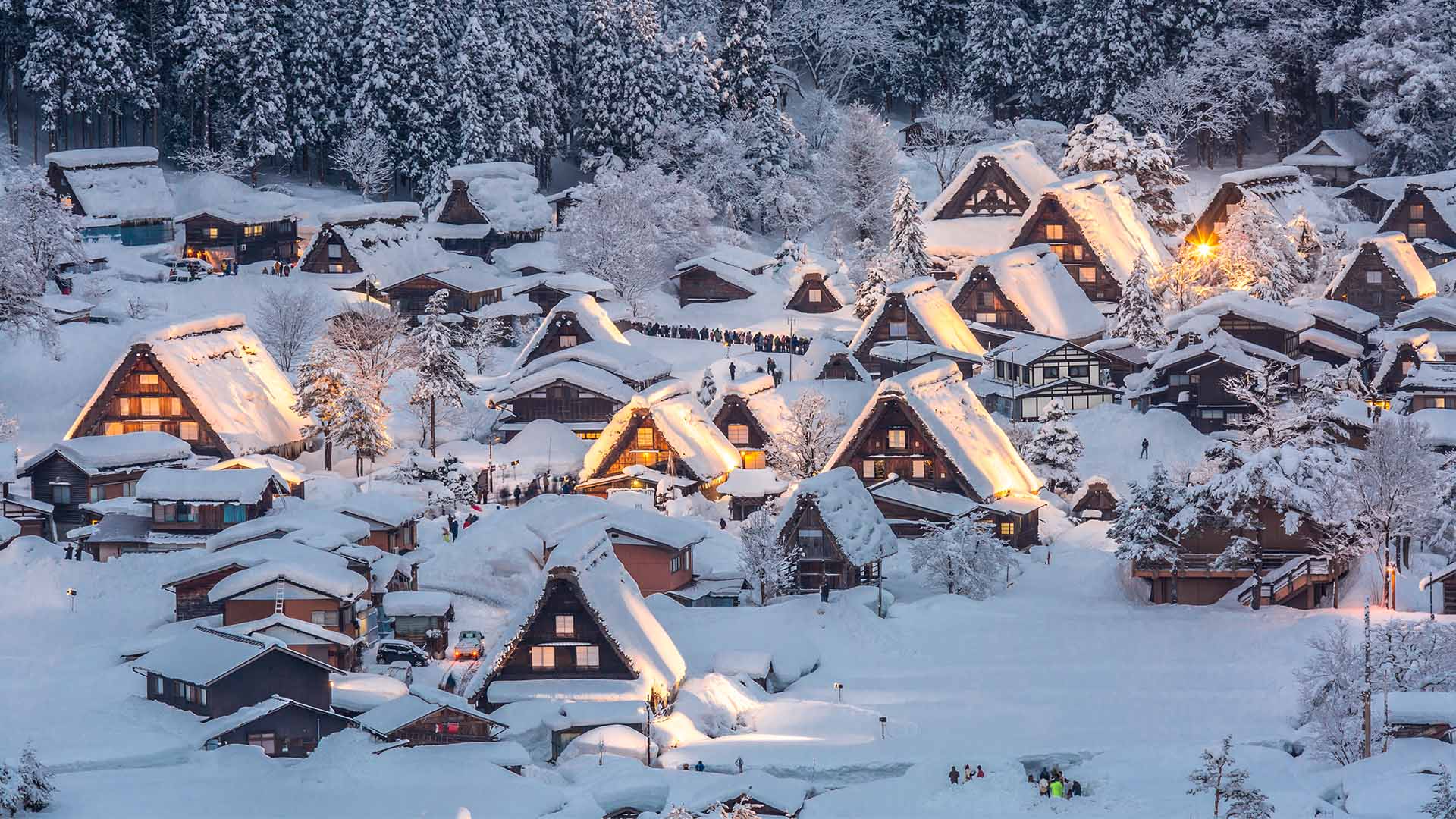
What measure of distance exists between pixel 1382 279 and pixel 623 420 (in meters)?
29.7

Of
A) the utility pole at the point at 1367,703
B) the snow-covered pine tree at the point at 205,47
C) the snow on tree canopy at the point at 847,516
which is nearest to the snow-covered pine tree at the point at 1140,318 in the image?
the snow on tree canopy at the point at 847,516

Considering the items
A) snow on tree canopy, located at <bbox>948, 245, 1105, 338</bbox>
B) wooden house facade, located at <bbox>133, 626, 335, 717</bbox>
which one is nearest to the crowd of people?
snow on tree canopy, located at <bbox>948, 245, 1105, 338</bbox>

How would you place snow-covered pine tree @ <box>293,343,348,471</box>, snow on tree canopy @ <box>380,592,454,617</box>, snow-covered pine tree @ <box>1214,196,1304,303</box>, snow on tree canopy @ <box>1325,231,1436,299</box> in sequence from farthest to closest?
snow on tree canopy @ <box>1325,231,1436,299</box> → snow-covered pine tree @ <box>1214,196,1304,303</box> → snow-covered pine tree @ <box>293,343,348,471</box> → snow on tree canopy @ <box>380,592,454,617</box>

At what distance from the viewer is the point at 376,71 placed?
92188 millimetres

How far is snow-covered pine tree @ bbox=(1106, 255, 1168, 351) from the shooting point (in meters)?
76.6

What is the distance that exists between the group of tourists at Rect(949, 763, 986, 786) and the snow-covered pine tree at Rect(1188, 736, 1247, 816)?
12.8ft

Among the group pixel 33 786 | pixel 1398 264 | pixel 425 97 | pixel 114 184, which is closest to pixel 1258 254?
pixel 1398 264

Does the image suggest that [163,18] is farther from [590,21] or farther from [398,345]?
[398,345]

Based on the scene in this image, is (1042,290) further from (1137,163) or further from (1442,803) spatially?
(1442,803)

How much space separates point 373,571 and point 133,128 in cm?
5092

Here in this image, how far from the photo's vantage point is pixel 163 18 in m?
93.9

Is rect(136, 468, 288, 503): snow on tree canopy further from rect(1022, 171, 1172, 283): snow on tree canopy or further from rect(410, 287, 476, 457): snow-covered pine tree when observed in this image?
rect(1022, 171, 1172, 283): snow on tree canopy

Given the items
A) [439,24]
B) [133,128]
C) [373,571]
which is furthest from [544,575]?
[133,128]

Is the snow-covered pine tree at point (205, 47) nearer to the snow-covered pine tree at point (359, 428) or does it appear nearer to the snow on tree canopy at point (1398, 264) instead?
the snow-covered pine tree at point (359, 428)
